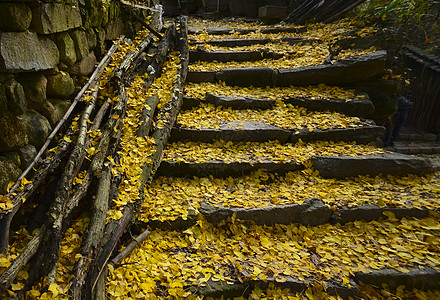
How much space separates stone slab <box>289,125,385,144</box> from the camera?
405 centimetres

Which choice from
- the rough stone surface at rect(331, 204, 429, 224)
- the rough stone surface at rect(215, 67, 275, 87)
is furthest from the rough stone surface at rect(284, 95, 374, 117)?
the rough stone surface at rect(331, 204, 429, 224)

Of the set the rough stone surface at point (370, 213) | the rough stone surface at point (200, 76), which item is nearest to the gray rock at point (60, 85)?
the rough stone surface at point (200, 76)

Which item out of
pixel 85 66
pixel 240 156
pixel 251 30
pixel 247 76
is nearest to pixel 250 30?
pixel 251 30

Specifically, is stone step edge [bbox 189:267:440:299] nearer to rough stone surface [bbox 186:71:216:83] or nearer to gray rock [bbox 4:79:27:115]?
gray rock [bbox 4:79:27:115]

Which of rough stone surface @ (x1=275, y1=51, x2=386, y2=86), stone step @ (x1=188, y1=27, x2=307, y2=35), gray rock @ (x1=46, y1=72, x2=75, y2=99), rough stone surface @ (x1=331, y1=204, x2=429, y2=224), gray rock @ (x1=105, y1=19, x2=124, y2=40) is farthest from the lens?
stone step @ (x1=188, y1=27, x2=307, y2=35)

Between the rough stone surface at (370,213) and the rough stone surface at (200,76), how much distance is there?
354 centimetres

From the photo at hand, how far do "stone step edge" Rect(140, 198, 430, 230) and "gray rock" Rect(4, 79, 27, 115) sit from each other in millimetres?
1756

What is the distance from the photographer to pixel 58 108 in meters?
2.81

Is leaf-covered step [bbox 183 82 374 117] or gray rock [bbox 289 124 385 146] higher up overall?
leaf-covered step [bbox 183 82 374 117]

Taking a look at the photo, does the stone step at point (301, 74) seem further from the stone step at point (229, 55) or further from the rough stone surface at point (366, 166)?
the rough stone surface at point (366, 166)

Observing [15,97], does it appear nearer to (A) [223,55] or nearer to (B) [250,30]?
(A) [223,55]

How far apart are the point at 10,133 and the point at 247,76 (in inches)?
161

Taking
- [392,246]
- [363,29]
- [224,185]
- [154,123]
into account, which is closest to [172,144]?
[154,123]

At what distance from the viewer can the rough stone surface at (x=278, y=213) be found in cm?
283
